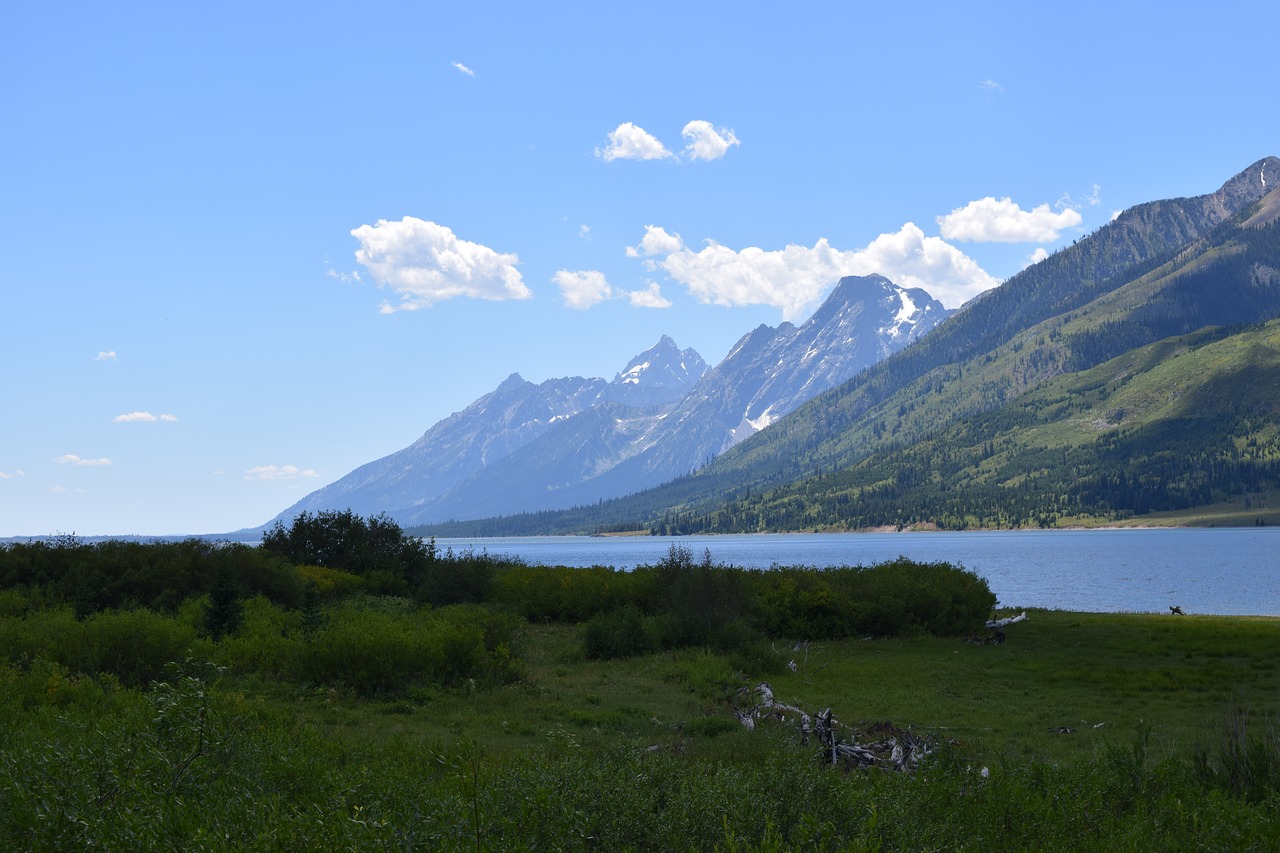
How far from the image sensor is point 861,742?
18.8m

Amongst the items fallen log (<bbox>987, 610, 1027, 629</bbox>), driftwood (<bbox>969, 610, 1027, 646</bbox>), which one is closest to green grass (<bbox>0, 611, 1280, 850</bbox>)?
driftwood (<bbox>969, 610, 1027, 646</bbox>)

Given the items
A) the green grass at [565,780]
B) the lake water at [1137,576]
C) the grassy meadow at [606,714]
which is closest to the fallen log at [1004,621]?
the grassy meadow at [606,714]

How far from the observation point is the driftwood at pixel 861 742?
53.3ft

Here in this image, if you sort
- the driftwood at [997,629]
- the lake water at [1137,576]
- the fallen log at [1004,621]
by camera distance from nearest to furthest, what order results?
1. the driftwood at [997,629]
2. the fallen log at [1004,621]
3. the lake water at [1137,576]

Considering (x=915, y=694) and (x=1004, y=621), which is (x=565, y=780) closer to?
(x=915, y=694)

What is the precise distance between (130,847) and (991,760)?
1543cm

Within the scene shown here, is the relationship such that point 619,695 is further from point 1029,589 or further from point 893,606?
point 1029,589

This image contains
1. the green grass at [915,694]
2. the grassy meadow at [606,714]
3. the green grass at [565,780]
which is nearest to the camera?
the green grass at [565,780]

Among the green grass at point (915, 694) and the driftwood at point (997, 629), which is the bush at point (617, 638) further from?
the driftwood at point (997, 629)

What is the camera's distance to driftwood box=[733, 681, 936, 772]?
16.2 metres

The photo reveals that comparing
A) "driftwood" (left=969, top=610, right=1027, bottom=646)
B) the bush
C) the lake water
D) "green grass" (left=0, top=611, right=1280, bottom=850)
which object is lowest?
the lake water

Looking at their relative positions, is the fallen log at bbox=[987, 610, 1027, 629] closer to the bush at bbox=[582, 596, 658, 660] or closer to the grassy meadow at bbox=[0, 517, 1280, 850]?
the grassy meadow at bbox=[0, 517, 1280, 850]

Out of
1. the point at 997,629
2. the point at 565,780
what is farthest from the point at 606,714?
the point at 997,629

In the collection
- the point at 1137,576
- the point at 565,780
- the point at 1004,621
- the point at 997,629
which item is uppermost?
the point at 565,780
